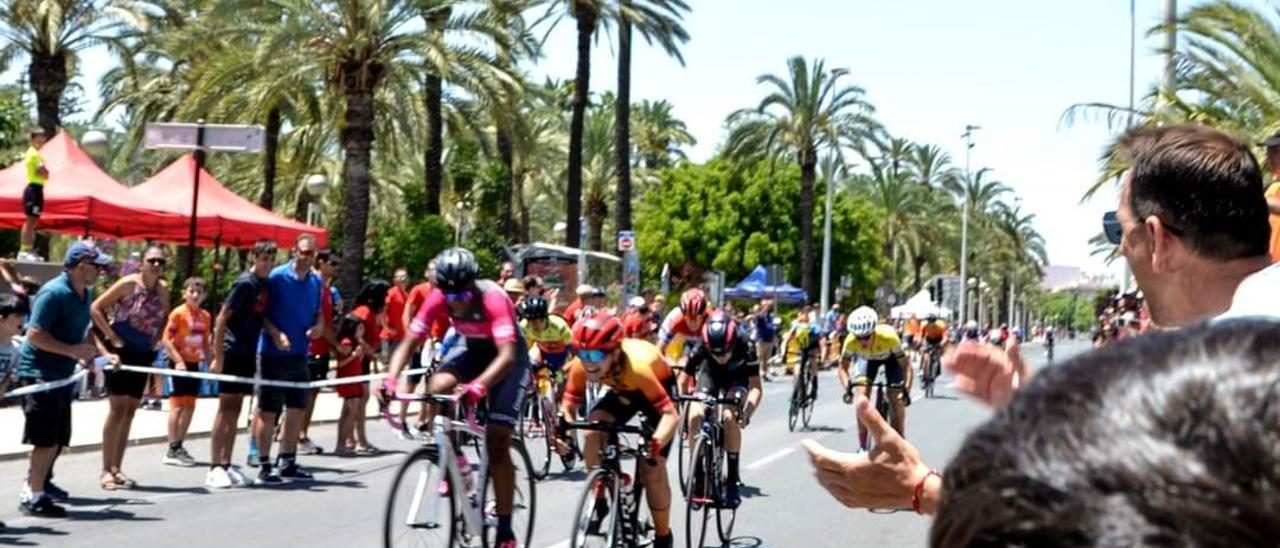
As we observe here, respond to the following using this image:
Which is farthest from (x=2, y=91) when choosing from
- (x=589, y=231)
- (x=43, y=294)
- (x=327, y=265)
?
(x=43, y=294)

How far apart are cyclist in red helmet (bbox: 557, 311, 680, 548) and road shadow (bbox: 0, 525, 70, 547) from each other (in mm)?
3212

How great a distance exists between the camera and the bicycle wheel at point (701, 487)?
10.6 metres

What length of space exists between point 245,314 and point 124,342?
41.6 inches

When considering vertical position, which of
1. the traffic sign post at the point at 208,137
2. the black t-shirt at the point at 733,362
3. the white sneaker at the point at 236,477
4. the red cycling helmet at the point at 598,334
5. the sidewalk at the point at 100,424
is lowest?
the white sneaker at the point at 236,477

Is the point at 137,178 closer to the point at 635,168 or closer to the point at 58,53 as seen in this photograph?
the point at 635,168

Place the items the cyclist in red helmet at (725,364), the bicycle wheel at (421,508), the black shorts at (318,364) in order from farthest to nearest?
the black shorts at (318,364) < the cyclist in red helmet at (725,364) < the bicycle wheel at (421,508)

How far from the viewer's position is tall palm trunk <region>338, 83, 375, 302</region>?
26.5 m

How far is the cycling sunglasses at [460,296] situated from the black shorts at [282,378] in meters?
4.59

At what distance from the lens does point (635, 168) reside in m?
73.9

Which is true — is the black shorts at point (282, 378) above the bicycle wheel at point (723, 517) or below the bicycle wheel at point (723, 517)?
above

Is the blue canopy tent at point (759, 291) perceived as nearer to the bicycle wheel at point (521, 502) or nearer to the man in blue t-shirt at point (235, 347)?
the man in blue t-shirt at point (235, 347)

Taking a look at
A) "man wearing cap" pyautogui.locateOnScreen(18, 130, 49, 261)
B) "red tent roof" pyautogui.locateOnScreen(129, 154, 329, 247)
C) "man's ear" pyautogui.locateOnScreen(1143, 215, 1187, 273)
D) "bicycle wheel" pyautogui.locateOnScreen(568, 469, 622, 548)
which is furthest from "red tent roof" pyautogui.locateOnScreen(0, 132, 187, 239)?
"man's ear" pyautogui.locateOnScreen(1143, 215, 1187, 273)

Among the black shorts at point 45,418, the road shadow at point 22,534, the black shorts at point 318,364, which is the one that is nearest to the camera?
the road shadow at point 22,534

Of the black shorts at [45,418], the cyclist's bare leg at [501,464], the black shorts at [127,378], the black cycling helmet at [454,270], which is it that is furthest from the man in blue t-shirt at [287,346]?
the cyclist's bare leg at [501,464]
